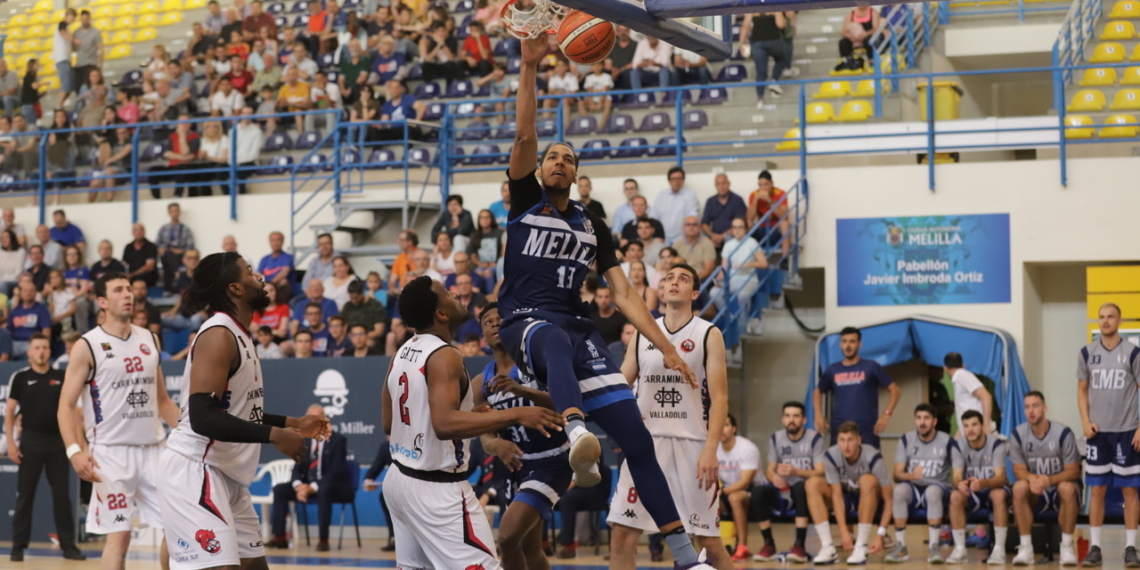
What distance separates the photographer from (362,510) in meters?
15.7

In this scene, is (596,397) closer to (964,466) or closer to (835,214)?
(964,466)

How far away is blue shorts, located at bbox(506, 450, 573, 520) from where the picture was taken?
7.68 m

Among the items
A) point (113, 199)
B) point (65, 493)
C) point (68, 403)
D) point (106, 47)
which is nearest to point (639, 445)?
point (68, 403)

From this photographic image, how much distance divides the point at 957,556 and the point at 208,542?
27.7 ft

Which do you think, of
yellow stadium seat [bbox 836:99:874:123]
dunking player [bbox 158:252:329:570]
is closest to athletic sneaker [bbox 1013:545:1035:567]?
yellow stadium seat [bbox 836:99:874:123]

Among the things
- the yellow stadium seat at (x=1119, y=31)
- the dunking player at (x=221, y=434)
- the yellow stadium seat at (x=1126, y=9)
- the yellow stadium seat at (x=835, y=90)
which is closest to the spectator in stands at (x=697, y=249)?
the yellow stadium seat at (x=835, y=90)

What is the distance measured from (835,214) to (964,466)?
459 centimetres

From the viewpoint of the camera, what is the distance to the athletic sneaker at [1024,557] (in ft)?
41.0

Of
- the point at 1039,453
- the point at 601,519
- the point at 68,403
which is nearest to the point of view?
the point at 68,403

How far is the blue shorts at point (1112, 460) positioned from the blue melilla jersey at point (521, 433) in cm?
685

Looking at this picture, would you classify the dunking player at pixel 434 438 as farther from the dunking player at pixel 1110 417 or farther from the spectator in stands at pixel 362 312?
the spectator in stands at pixel 362 312

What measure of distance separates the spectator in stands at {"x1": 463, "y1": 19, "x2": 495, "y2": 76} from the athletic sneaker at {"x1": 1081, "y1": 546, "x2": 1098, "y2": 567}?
1170cm

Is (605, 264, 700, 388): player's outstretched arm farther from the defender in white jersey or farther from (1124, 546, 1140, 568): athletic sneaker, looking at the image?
(1124, 546, 1140, 568): athletic sneaker

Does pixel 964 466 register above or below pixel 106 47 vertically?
below
